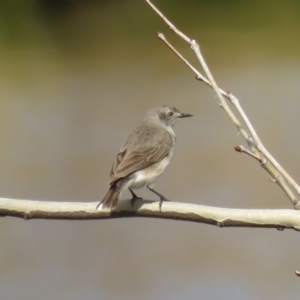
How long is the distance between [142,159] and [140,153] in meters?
0.05

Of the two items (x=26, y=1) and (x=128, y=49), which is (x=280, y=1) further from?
(x=26, y=1)

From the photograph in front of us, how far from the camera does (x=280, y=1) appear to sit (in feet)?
29.4

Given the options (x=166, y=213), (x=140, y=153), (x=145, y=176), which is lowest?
(x=166, y=213)

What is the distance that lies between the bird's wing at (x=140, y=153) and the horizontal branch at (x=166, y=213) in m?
0.48

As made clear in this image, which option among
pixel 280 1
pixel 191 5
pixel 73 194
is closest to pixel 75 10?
pixel 191 5

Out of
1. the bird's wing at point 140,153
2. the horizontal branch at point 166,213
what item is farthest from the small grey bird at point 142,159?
the horizontal branch at point 166,213

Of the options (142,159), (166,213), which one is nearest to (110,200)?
(166,213)

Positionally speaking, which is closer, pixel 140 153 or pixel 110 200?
pixel 110 200

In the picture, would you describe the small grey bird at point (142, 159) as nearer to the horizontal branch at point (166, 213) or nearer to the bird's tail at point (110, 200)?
the bird's tail at point (110, 200)

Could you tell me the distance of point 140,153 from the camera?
3.50 metres

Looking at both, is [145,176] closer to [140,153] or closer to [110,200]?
→ [140,153]

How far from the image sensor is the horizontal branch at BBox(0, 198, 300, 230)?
2492 mm

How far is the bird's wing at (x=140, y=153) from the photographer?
334 cm

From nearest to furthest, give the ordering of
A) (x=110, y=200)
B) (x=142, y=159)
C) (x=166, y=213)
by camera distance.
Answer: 1. (x=166, y=213)
2. (x=110, y=200)
3. (x=142, y=159)
